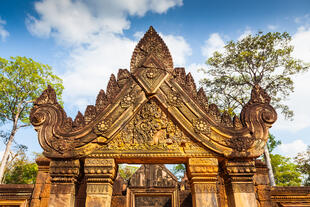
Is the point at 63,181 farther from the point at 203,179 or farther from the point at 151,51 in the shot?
the point at 151,51

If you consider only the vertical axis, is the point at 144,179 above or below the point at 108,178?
above

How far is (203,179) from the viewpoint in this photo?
14.8ft

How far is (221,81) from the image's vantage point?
56.1 feet

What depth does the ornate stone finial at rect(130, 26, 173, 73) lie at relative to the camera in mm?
5477

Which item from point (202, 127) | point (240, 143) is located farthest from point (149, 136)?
point (240, 143)

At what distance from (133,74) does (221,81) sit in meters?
13.2

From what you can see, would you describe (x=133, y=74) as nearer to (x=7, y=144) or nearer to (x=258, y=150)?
(x=258, y=150)

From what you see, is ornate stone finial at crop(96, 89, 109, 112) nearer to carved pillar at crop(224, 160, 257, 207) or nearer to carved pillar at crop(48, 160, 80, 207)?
carved pillar at crop(48, 160, 80, 207)

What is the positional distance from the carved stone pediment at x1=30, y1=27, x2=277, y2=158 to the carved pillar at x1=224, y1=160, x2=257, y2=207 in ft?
0.69

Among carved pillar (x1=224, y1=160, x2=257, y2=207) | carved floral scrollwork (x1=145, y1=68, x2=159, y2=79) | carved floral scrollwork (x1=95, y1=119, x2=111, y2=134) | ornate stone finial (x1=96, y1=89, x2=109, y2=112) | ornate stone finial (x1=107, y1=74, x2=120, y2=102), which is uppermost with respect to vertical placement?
carved floral scrollwork (x1=145, y1=68, x2=159, y2=79)

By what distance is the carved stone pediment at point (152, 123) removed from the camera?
4648 millimetres

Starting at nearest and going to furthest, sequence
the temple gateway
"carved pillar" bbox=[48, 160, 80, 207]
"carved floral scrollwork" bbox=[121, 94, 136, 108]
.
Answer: "carved pillar" bbox=[48, 160, 80, 207] → the temple gateway → "carved floral scrollwork" bbox=[121, 94, 136, 108]

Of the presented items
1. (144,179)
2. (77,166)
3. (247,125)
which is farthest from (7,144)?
(247,125)

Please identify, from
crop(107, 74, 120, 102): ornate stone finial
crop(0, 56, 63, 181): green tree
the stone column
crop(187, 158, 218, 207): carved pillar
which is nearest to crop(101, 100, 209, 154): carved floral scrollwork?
crop(187, 158, 218, 207): carved pillar
